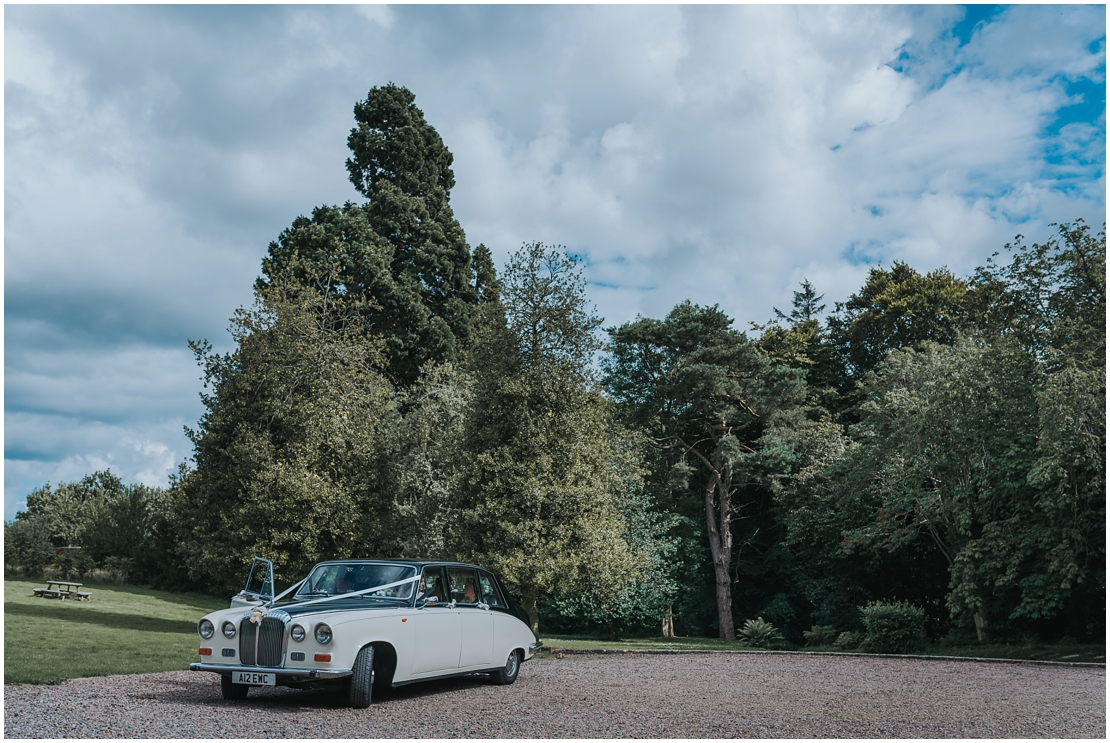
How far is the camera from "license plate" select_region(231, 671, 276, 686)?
855cm

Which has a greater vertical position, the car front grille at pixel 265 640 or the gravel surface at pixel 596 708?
the car front grille at pixel 265 640

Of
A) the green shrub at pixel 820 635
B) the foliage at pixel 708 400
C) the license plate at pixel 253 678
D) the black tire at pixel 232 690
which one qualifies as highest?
the foliage at pixel 708 400

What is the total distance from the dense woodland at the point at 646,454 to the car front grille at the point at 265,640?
28.4ft

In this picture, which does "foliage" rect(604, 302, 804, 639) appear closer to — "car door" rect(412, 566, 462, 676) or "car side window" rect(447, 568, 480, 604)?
"car side window" rect(447, 568, 480, 604)

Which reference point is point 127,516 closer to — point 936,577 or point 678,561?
point 678,561

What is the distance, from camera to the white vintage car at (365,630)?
855 centimetres

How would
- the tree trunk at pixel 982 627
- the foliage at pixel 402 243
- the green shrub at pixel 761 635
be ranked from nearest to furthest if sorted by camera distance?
the tree trunk at pixel 982 627 < the green shrub at pixel 761 635 < the foliage at pixel 402 243

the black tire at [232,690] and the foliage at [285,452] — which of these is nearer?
the black tire at [232,690]

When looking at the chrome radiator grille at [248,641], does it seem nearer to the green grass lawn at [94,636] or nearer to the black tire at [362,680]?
the black tire at [362,680]

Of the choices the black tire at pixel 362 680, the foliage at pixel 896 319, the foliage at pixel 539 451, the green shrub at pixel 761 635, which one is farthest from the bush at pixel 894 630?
the foliage at pixel 896 319

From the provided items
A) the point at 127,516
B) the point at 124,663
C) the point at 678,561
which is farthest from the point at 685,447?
the point at 127,516

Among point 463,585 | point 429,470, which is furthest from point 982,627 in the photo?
point 463,585

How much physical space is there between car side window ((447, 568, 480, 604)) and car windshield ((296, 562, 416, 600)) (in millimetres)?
658

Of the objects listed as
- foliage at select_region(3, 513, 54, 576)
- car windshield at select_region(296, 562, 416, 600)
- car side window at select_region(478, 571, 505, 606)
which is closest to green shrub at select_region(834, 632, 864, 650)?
car side window at select_region(478, 571, 505, 606)
